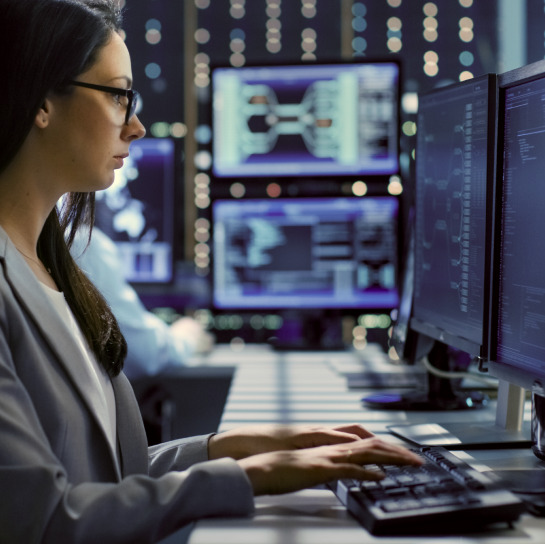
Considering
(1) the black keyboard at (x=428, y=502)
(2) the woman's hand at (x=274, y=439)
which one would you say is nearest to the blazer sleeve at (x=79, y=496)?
(1) the black keyboard at (x=428, y=502)

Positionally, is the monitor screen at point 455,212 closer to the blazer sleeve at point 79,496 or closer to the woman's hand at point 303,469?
the woman's hand at point 303,469

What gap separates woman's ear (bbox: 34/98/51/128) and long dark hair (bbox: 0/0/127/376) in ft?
0.04

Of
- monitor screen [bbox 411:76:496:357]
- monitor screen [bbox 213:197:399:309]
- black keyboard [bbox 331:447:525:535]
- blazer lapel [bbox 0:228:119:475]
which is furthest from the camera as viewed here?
monitor screen [bbox 213:197:399:309]

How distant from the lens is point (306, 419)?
1.46 m

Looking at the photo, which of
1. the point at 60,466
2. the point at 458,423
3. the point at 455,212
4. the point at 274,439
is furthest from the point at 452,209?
the point at 60,466

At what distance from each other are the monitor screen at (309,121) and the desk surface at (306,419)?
614mm

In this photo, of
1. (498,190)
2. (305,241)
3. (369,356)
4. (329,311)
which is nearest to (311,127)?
(305,241)

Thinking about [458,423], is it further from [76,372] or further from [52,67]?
[52,67]

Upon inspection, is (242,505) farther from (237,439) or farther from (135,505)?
(237,439)

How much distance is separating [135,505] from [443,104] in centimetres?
89

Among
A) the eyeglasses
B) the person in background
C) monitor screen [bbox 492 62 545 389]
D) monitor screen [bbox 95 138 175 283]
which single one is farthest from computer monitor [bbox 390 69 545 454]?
monitor screen [bbox 95 138 175 283]

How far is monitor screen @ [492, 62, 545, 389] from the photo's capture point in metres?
1.01

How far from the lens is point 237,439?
1136 mm

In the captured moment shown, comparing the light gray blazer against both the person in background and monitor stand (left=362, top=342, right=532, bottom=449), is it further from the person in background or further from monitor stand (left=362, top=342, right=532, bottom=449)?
the person in background
